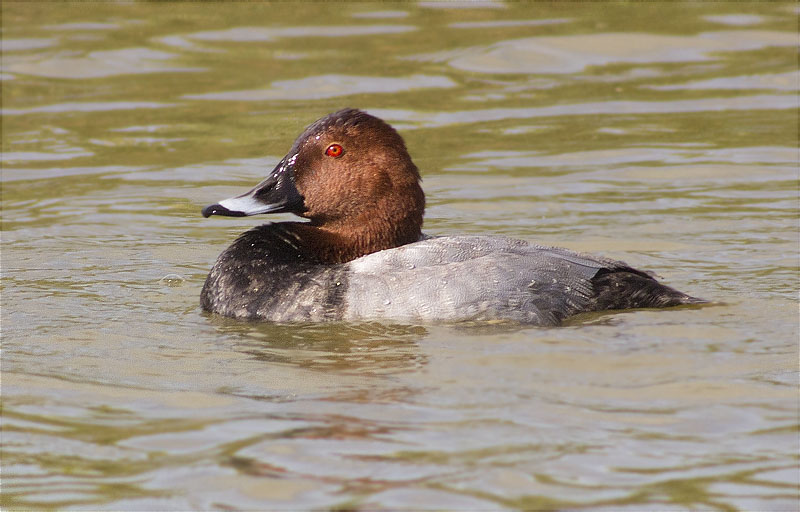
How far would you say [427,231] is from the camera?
8.20m

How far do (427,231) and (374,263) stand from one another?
7.04 ft

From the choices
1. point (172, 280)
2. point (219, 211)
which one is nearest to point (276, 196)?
point (219, 211)

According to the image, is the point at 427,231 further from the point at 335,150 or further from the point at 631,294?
the point at 631,294

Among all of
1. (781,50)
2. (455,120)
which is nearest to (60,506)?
(455,120)

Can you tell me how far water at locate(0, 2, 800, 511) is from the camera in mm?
4285

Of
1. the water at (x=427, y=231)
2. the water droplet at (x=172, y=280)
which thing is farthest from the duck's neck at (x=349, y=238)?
the water droplet at (x=172, y=280)

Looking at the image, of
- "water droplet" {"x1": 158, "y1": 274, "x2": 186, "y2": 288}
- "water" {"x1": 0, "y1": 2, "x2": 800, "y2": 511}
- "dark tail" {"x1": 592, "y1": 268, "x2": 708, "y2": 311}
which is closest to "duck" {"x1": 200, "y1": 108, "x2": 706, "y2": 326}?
"dark tail" {"x1": 592, "y1": 268, "x2": 708, "y2": 311}

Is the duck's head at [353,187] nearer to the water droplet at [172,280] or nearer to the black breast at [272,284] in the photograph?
the black breast at [272,284]

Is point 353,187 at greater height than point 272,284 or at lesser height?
greater

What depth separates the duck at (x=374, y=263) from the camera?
5906 millimetres

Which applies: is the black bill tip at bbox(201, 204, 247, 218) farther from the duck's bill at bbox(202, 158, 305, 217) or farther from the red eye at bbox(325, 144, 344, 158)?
the red eye at bbox(325, 144, 344, 158)

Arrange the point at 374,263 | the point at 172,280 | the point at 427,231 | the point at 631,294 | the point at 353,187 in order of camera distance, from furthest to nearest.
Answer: the point at 427,231
the point at 172,280
the point at 353,187
the point at 631,294
the point at 374,263

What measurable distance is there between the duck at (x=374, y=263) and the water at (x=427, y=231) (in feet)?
0.39

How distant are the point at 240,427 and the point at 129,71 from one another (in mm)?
8347
